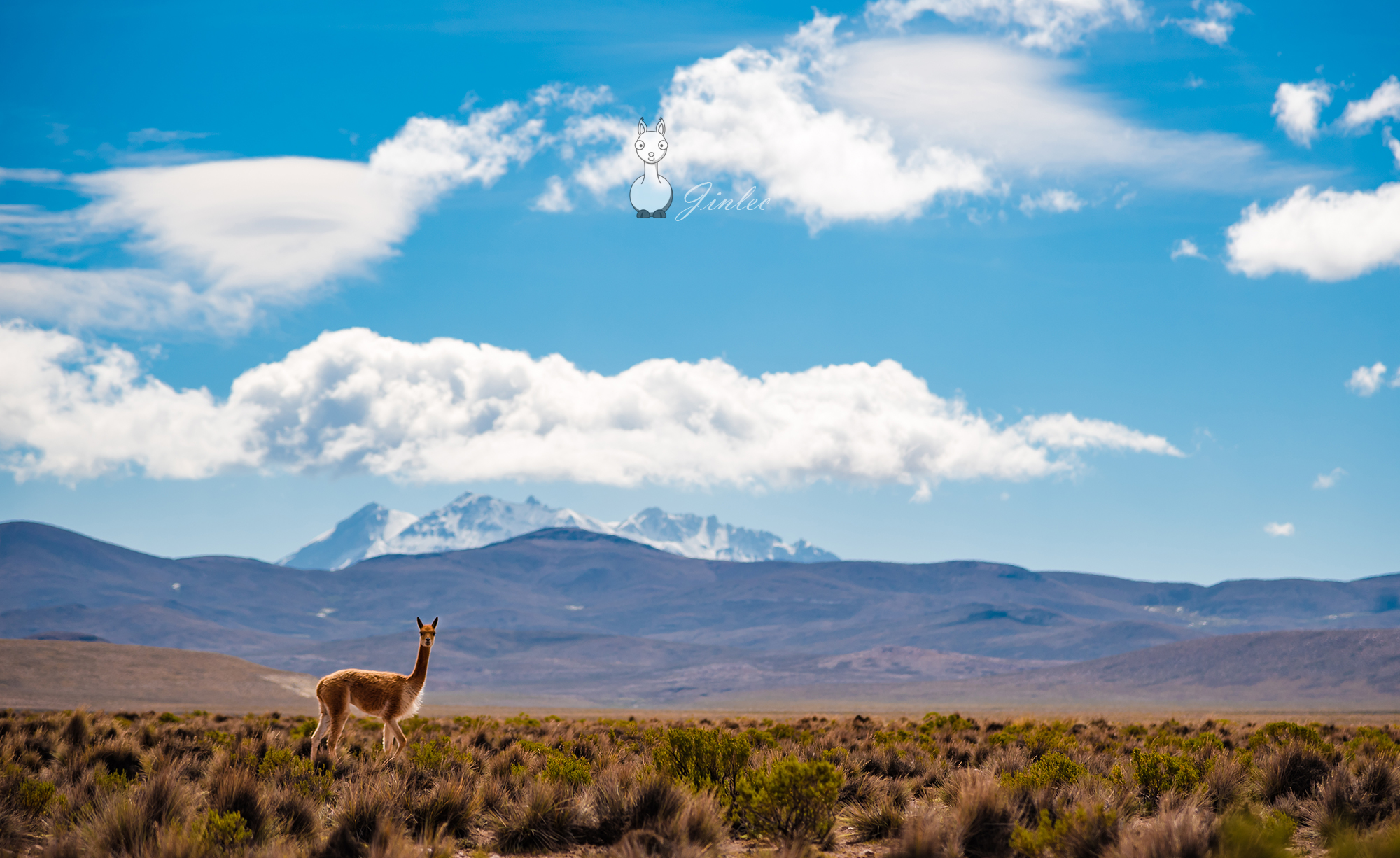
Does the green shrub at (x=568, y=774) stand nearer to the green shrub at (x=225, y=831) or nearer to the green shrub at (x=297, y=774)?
the green shrub at (x=297, y=774)

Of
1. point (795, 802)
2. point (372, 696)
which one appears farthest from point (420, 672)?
point (795, 802)

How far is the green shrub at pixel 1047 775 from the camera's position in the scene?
12.8 metres

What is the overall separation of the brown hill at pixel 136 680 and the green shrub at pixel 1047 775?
81.4 m

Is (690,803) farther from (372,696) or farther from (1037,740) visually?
(1037,740)

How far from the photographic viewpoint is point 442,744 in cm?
1834

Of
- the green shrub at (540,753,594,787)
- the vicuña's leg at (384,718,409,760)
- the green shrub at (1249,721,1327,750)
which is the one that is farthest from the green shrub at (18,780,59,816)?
the green shrub at (1249,721,1327,750)

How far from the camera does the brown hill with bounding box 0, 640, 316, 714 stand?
91.1 meters

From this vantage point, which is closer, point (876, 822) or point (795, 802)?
point (795, 802)

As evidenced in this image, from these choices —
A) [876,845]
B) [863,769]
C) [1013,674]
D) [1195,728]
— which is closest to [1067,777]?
[863,769]

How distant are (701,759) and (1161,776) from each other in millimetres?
5914

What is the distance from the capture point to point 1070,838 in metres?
9.27

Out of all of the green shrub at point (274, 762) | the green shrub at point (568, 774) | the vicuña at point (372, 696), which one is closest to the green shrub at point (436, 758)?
the vicuña at point (372, 696)

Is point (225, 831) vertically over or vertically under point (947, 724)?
over

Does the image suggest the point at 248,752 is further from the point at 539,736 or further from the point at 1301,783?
the point at 1301,783
